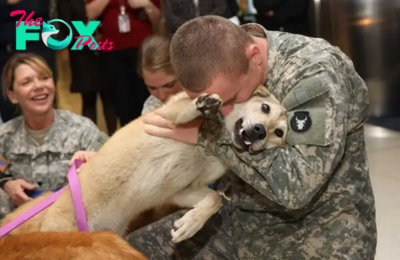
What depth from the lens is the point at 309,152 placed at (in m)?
1.49

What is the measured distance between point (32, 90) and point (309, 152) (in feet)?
5.18

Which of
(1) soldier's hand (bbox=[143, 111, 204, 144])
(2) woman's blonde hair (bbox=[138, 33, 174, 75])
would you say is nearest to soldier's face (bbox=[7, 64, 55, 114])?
(2) woman's blonde hair (bbox=[138, 33, 174, 75])

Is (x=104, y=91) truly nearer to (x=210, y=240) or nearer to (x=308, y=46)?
(x=210, y=240)

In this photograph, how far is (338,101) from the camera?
148cm

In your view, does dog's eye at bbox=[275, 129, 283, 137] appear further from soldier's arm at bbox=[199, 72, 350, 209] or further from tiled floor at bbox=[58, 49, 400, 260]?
tiled floor at bbox=[58, 49, 400, 260]

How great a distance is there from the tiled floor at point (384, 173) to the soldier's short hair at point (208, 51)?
60.6 inches

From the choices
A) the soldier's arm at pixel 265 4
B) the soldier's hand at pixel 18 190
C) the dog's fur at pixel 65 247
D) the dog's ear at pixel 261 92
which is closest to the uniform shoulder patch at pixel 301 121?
the dog's ear at pixel 261 92

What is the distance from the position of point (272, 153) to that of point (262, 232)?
0.35 metres

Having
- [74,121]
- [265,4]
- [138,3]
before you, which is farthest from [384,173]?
[74,121]

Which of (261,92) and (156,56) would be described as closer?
(261,92)

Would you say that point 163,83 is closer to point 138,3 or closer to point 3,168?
point 3,168

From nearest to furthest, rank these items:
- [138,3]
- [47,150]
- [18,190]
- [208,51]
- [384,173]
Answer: [208,51] < [18,190] < [47,150] < [138,3] < [384,173]

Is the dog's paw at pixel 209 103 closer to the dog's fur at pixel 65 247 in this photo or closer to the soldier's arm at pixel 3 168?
the dog's fur at pixel 65 247

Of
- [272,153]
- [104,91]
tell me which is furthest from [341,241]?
[104,91]
